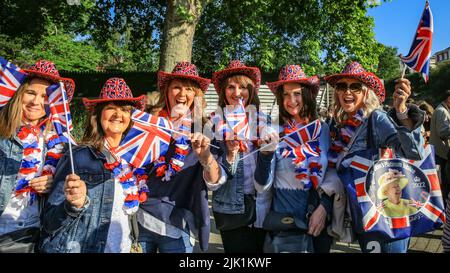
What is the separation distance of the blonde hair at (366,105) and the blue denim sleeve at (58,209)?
6.08 feet

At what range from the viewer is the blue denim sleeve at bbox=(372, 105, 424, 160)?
94.7 inches

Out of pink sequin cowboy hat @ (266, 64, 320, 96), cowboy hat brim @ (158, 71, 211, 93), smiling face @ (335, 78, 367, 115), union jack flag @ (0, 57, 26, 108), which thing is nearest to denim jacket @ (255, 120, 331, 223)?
smiling face @ (335, 78, 367, 115)

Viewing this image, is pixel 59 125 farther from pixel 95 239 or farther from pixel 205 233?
pixel 205 233

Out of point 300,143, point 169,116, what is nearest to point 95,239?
point 169,116

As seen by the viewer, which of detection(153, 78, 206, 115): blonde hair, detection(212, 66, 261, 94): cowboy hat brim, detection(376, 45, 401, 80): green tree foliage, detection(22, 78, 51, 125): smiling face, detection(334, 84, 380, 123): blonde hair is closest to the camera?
detection(22, 78, 51, 125): smiling face

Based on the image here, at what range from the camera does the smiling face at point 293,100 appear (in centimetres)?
274

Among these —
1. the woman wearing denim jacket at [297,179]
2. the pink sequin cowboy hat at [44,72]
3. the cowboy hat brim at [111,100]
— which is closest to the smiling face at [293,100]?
the woman wearing denim jacket at [297,179]

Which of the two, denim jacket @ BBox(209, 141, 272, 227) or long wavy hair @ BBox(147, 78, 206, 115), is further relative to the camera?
long wavy hair @ BBox(147, 78, 206, 115)

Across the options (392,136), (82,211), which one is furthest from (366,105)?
(82,211)

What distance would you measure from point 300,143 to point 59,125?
1578mm

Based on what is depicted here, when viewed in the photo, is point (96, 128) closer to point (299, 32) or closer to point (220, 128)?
point (220, 128)

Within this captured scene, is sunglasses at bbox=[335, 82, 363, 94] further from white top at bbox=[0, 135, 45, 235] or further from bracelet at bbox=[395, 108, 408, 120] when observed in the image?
white top at bbox=[0, 135, 45, 235]

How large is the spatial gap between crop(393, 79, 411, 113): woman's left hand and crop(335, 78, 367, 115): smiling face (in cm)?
21

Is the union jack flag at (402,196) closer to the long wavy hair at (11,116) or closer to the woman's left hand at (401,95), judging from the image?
the woman's left hand at (401,95)
